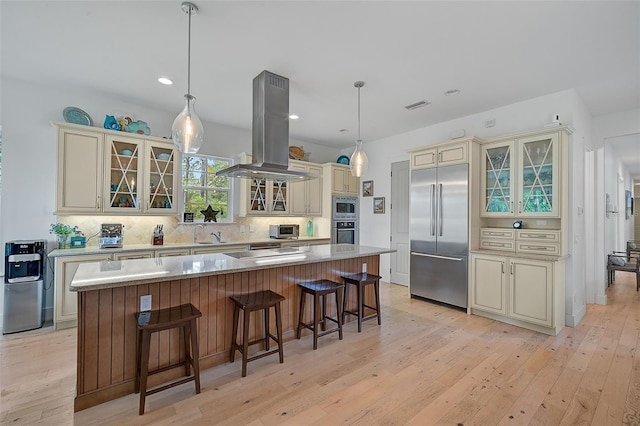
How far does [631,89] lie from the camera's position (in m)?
3.53

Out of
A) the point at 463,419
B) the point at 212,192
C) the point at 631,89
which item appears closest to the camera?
the point at 463,419

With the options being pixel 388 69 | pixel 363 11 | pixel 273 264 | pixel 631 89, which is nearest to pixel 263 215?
pixel 273 264

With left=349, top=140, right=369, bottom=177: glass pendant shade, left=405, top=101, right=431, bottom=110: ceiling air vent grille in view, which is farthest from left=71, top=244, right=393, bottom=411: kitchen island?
left=405, top=101, right=431, bottom=110: ceiling air vent grille

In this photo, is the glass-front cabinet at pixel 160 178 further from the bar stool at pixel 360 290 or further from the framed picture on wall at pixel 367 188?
the framed picture on wall at pixel 367 188

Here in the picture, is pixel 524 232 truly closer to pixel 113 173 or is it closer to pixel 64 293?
pixel 113 173

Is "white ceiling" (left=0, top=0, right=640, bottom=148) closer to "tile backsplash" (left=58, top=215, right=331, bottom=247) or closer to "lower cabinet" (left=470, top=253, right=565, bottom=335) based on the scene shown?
"tile backsplash" (left=58, top=215, right=331, bottom=247)

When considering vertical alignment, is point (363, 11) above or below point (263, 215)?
above

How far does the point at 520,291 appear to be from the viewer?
11.6ft

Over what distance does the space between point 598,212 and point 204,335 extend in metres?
5.85

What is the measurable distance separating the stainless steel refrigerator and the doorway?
2.77ft

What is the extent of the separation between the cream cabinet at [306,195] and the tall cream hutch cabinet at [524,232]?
9.58ft

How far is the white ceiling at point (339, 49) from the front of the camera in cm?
230

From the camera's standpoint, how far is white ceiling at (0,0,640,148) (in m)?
2.30

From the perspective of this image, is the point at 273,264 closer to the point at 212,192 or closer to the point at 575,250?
the point at 212,192
